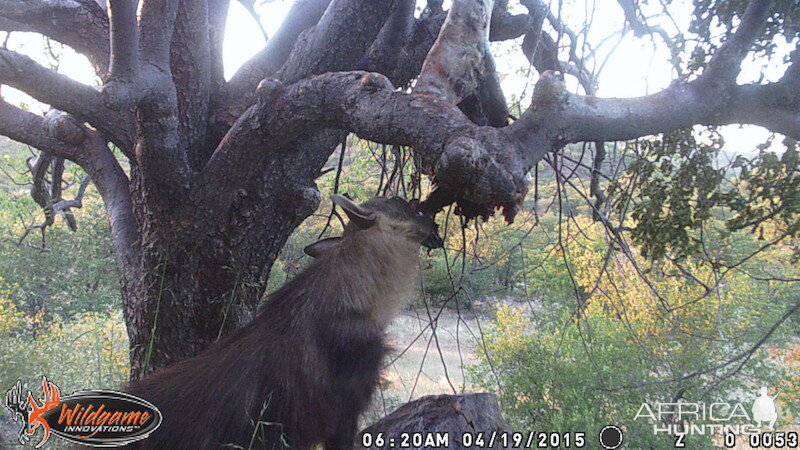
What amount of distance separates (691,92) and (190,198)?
2226mm

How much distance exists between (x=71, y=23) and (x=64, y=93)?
0.87 meters

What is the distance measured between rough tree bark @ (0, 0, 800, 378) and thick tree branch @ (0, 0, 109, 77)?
0.03ft

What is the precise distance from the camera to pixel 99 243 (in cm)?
865

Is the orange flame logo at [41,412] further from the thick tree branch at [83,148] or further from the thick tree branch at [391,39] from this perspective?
the thick tree branch at [391,39]

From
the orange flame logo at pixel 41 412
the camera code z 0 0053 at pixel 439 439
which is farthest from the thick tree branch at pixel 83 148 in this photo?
the camera code z 0 0053 at pixel 439 439

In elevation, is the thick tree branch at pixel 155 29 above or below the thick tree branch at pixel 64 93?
above

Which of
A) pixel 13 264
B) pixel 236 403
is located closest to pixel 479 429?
pixel 236 403

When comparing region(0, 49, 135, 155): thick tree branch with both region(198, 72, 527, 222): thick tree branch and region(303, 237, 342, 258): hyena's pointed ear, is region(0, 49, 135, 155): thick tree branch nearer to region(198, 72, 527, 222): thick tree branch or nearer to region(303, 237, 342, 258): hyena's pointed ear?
region(198, 72, 527, 222): thick tree branch

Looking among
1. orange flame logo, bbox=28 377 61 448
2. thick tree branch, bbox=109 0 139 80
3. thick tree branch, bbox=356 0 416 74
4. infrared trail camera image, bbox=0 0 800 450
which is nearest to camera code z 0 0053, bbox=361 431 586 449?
infrared trail camera image, bbox=0 0 800 450

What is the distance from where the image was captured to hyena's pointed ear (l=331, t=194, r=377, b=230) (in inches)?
82.8

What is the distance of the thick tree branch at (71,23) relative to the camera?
9.02 feet

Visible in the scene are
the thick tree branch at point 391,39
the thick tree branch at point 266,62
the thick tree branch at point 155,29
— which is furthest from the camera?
the thick tree branch at point 391,39

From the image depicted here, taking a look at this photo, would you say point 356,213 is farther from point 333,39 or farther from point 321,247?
point 333,39

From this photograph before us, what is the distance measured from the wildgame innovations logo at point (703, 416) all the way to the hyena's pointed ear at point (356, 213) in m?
2.84
